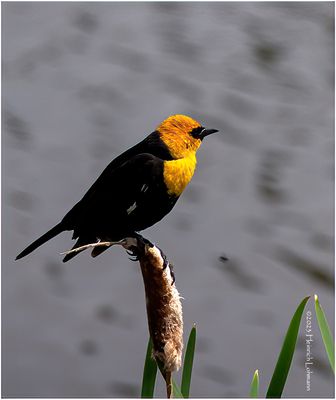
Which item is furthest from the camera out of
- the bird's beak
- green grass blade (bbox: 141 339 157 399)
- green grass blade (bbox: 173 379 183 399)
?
the bird's beak

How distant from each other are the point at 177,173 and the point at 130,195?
105 millimetres

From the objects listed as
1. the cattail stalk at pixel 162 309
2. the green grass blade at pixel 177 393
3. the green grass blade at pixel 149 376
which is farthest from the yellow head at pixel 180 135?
the green grass blade at pixel 177 393

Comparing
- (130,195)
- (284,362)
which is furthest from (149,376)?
(130,195)

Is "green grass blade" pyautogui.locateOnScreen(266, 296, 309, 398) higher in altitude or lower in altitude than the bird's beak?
lower

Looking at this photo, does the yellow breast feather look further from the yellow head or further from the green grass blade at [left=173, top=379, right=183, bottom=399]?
the green grass blade at [left=173, top=379, right=183, bottom=399]

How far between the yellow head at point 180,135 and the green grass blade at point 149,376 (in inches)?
17.7

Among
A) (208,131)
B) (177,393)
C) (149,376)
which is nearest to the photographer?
(177,393)

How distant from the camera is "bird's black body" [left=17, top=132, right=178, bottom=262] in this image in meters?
1.95

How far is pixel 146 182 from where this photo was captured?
2002 millimetres

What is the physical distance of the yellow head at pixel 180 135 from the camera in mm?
1967

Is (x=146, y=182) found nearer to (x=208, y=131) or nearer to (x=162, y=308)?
(x=208, y=131)

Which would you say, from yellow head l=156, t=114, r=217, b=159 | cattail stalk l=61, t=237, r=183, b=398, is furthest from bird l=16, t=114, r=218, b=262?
cattail stalk l=61, t=237, r=183, b=398

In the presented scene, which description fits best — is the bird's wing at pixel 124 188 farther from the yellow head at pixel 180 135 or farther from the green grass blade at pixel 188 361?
the green grass blade at pixel 188 361

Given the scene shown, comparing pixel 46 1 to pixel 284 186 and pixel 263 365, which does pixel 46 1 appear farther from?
pixel 263 365
